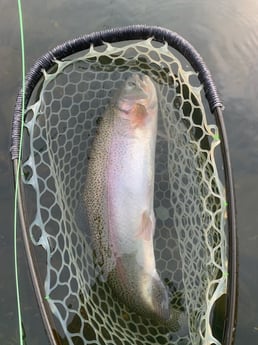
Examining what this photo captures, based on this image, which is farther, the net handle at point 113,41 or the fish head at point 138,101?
the fish head at point 138,101

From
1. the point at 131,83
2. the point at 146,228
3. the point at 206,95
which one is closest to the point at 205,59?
the point at 131,83

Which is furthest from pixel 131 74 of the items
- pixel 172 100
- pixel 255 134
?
pixel 255 134

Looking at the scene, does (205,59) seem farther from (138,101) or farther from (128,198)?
(128,198)

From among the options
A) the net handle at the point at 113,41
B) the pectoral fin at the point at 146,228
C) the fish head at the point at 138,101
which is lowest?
the pectoral fin at the point at 146,228

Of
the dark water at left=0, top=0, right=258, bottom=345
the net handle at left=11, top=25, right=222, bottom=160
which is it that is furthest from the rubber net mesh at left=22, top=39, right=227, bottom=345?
the dark water at left=0, top=0, right=258, bottom=345

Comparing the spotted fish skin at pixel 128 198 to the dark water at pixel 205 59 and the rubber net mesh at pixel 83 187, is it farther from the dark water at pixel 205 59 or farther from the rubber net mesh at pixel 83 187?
the dark water at pixel 205 59

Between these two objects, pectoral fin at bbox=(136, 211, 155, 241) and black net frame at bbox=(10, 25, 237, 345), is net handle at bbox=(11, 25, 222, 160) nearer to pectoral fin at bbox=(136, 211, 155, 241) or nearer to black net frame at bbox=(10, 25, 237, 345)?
black net frame at bbox=(10, 25, 237, 345)

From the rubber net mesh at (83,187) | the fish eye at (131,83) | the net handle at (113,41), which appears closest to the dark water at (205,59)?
the rubber net mesh at (83,187)
